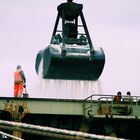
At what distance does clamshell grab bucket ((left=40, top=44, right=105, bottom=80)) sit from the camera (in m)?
36.3

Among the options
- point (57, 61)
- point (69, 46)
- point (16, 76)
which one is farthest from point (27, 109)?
point (69, 46)

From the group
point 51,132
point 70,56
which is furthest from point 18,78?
point 51,132

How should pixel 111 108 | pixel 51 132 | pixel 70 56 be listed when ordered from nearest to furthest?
1. pixel 51 132
2. pixel 111 108
3. pixel 70 56

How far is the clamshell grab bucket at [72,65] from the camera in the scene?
3631 centimetres

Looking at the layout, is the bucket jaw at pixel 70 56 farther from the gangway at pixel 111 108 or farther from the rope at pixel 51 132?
the rope at pixel 51 132

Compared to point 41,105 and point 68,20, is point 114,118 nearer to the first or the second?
point 41,105

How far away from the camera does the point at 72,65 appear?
120ft

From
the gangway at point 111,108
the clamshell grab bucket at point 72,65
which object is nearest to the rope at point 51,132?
the gangway at point 111,108

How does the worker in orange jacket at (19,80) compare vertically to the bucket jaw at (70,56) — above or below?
below

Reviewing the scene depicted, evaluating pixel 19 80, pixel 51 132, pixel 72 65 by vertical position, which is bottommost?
pixel 51 132

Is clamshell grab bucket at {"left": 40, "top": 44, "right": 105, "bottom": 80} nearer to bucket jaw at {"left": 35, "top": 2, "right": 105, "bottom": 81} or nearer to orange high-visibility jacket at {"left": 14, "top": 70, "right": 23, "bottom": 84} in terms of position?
bucket jaw at {"left": 35, "top": 2, "right": 105, "bottom": 81}

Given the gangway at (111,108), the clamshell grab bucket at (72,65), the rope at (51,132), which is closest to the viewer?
the rope at (51,132)

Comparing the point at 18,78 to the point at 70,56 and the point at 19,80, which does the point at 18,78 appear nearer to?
the point at 19,80

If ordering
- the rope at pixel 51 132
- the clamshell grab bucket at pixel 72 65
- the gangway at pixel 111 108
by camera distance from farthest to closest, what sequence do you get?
the clamshell grab bucket at pixel 72 65, the gangway at pixel 111 108, the rope at pixel 51 132
